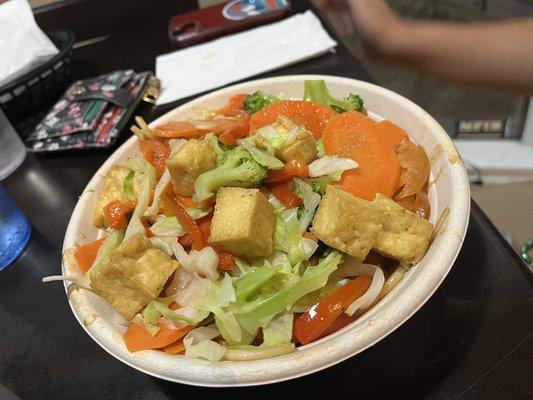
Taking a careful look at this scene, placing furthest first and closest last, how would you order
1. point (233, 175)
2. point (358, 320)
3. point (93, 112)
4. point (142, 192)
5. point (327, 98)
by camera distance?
1. point (93, 112)
2. point (327, 98)
3. point (142, 192)
4. point (233, 175)
5. point (358, 320)

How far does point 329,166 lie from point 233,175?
0.17 meters

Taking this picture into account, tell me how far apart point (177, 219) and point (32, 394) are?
409mm

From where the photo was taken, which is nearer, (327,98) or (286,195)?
(286,195)

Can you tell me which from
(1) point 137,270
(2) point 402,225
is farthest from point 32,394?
(2) point 402,225

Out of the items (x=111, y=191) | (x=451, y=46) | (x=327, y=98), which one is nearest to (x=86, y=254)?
(x=111, y=191)

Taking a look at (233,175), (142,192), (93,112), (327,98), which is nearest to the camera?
(233,175)

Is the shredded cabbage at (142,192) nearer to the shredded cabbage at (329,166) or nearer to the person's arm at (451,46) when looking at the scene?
the shredded cabbage at (329,166)

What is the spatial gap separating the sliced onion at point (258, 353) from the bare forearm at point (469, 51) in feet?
1.92

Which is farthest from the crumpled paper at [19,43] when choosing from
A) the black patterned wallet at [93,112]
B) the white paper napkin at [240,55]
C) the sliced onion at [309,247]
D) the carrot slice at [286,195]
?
the sliced onion at [309,247]

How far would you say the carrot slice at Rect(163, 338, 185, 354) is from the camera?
747mm

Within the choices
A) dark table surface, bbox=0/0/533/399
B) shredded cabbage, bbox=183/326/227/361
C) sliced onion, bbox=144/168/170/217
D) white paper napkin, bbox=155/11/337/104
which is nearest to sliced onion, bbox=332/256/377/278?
dark table surface, bbox=0/0/533/399

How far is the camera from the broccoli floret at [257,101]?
1.07 meters

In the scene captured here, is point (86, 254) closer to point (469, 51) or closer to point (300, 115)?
point (300, 115)

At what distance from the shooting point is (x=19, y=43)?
5.18 feet
